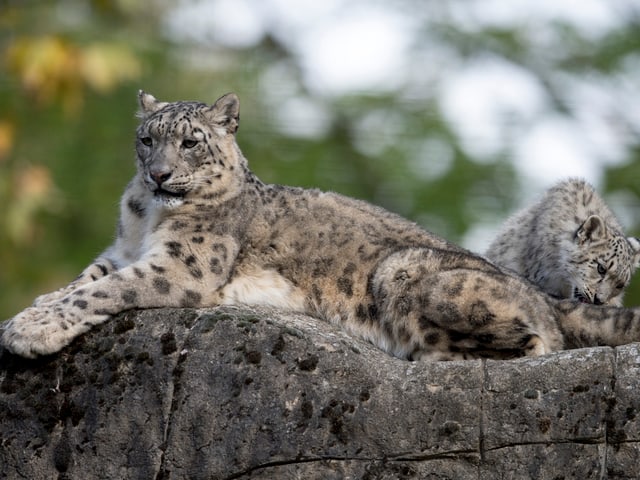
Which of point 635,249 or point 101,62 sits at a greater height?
point 101,62

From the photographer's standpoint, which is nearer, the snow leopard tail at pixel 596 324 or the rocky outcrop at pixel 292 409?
the rocky outcrop at pixel 292 409

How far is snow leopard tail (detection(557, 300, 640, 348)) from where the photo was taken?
25.7 feet

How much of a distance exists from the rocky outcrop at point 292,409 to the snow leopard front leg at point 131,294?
115 millimetres

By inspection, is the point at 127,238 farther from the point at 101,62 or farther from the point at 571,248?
the point at 101,62

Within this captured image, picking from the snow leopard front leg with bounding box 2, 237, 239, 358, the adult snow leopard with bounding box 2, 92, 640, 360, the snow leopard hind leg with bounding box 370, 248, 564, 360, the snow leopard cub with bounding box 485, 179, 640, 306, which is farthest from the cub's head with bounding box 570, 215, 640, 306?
the snow leopard front leg with bounding box 2, 237, 239, 358

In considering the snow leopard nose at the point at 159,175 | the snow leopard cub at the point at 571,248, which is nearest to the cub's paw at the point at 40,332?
the snow leopard nose at the point at 159,175

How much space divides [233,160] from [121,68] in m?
7.04

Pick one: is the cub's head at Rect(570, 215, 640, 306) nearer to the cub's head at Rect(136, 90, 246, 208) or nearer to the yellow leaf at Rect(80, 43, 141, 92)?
the cub's head at Rect(136, 90, 246, 208)

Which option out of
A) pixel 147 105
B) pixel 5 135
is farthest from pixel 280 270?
pixel 5 135

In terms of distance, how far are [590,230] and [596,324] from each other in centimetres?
276

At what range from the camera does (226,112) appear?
29.2ft

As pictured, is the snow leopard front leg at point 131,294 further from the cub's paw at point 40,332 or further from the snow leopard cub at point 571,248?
the snow leopard cub at point 571,248

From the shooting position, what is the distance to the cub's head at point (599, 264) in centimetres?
1051

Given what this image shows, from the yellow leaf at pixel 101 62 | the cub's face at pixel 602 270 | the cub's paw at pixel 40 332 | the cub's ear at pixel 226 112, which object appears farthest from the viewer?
the yellow leaf at pixel 101 62
